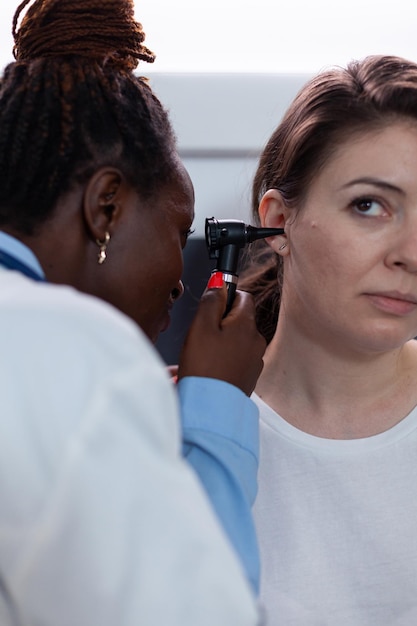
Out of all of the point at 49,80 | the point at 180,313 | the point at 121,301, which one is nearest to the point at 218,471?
the point at 121,301

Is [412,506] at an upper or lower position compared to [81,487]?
lower

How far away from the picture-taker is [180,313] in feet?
5.76

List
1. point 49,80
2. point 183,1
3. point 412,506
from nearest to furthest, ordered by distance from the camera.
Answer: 1. point 49,80
2. point 412,506
3. point 183,1

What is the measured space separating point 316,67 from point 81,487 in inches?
50.1

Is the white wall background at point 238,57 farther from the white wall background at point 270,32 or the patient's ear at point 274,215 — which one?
the patient's ear at point 274,215

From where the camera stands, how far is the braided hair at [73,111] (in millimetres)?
Answer: 967

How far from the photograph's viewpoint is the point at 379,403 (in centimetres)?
138

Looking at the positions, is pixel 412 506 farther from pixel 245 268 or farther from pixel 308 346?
pixel 245 268

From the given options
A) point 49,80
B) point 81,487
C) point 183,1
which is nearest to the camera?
point 81,487

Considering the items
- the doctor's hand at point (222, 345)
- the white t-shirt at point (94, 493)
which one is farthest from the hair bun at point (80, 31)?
the white t-shirt at point (94, 493)

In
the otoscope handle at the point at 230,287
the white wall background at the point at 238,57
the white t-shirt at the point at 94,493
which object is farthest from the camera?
the white wall background at the point at 238,57

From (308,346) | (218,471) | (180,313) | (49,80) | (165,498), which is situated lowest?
(180,313)

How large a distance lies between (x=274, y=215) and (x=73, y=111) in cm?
48

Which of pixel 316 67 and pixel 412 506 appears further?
pixel 316 67
